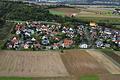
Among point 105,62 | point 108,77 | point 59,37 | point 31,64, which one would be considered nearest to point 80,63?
point 105,62

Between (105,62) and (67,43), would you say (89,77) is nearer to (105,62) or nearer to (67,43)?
(105,62)

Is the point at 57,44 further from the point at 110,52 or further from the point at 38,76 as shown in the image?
the point at 38,76

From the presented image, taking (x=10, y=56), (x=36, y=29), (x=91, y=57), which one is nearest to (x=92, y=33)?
(x=36, y=29)

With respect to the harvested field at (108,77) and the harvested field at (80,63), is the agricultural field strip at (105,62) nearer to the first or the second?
the harvested field at (80,63)

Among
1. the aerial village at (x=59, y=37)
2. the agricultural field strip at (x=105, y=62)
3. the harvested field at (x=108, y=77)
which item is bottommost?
the aerial village at (x=59, y=37)

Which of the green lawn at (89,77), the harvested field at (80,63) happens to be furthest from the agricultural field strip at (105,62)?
the green lawn at (89,77)
